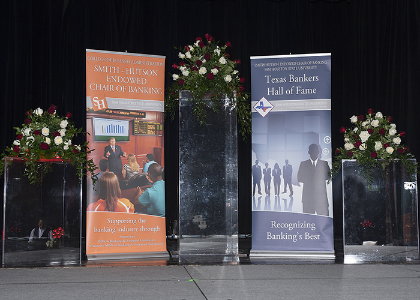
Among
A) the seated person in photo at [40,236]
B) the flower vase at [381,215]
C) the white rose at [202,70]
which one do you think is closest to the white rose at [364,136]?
the flower vase at [381,215]

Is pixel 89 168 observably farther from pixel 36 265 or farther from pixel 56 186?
pixel 36 265

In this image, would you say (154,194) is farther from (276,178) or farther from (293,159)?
(293,159)

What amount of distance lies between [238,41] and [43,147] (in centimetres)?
356

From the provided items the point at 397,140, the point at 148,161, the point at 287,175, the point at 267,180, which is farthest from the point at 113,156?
the point at 397,140

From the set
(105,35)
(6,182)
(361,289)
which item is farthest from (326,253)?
(105,35)

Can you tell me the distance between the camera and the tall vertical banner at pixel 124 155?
4.42 meters

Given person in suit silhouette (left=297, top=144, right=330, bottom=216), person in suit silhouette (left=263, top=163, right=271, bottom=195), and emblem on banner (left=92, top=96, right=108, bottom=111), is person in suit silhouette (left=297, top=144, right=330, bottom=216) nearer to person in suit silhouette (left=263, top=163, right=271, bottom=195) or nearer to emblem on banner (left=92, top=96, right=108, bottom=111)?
person in suit silhouette (left=263, top=163, right=271, bottom=195)

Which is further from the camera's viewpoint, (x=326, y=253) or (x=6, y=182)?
(x=326, y=253)

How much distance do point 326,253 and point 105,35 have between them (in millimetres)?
4343

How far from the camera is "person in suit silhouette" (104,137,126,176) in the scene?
4441 mm

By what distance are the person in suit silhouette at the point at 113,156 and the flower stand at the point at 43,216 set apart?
36cm

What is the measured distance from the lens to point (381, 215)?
4.38 m

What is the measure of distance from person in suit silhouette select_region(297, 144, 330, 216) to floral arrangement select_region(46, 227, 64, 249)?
2469 millimetres

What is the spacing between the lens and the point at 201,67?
4340mm
